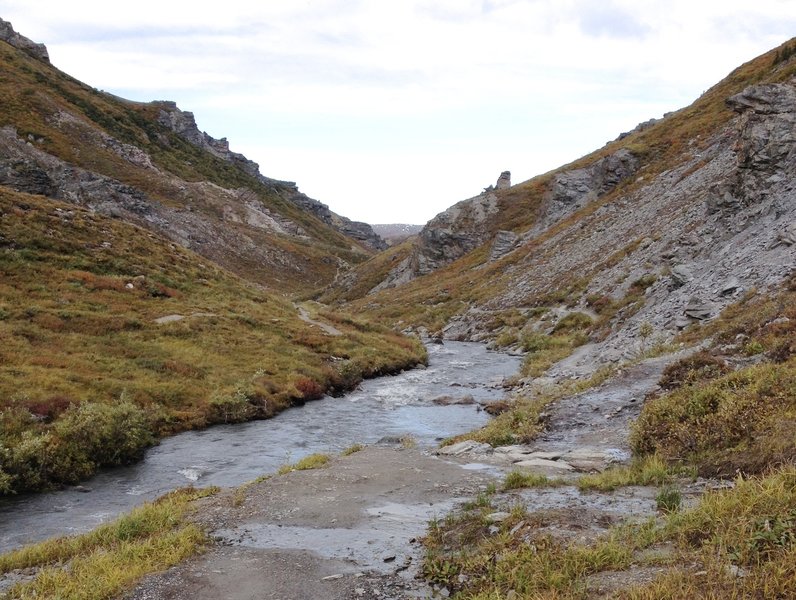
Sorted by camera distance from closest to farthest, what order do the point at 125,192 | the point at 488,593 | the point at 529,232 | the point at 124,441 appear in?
the point at 488,593 < the point at 124,441 < the point at 529,232 < the point at 125,192

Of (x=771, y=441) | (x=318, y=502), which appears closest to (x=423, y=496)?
(x=318, y=502)

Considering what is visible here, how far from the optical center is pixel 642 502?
1079 centimetres

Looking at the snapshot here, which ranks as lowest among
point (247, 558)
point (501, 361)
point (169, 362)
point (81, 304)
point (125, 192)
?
point (501, 361)

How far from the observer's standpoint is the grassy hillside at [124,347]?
20.6 metres

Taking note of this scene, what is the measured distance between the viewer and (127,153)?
15988cm

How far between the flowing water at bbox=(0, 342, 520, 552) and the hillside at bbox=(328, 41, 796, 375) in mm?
6662

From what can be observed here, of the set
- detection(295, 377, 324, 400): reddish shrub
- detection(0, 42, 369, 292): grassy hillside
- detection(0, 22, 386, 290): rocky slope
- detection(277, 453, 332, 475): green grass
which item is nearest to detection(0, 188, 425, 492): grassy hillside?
detection(295, 377, 324, 400): reddish shrub

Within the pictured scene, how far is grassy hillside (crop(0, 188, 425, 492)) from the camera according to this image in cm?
2062

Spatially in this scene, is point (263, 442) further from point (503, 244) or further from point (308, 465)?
point (503, 244)

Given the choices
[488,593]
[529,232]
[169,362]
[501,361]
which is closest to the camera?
[488,593]

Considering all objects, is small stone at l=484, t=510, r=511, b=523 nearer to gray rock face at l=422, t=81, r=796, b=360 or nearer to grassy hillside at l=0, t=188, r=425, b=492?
grassy hillside at l=0, t=188, r=425, b=492

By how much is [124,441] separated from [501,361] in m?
27.1

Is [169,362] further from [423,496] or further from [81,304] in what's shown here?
[423,496]

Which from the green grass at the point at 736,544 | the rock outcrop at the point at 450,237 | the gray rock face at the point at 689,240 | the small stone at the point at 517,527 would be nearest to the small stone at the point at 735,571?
the green grass at the point at 736,544
